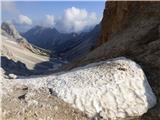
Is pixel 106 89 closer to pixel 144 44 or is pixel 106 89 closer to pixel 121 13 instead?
pixel 144 44

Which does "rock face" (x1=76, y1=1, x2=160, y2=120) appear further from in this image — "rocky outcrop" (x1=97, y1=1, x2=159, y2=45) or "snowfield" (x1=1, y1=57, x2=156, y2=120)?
"snowfield" (x1=1, y1=57, x2=156, y2=120)

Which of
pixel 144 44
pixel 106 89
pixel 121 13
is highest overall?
pixel 121 13

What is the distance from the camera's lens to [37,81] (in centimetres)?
1702

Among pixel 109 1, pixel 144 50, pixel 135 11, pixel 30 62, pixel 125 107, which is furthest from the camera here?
pixel 30 62

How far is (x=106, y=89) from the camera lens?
15.5 m

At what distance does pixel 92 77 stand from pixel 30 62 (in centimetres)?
14345

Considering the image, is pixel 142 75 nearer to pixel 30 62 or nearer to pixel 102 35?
pixel 102 35

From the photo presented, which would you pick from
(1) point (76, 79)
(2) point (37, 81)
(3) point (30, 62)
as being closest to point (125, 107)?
(1) point (76, 79)

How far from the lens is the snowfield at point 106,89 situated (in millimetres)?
14844

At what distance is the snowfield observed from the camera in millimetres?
14844

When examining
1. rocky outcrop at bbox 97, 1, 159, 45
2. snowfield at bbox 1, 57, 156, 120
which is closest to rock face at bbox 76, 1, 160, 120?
rocky outcrop at bbox 97, 1, 159, 45

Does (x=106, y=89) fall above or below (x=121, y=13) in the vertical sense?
below

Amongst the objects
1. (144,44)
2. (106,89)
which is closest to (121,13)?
(144,44)

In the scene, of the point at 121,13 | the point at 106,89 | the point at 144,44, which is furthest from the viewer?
the point at 121,13
